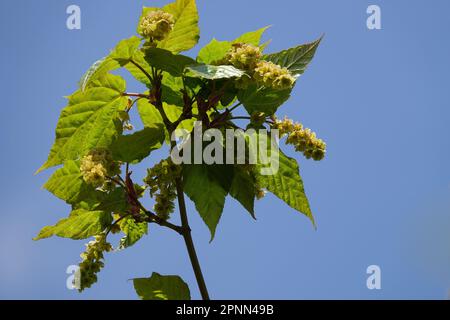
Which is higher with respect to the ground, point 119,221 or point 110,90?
point 110,90

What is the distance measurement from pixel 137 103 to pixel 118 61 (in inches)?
8.4

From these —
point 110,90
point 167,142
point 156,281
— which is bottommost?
point 156,281

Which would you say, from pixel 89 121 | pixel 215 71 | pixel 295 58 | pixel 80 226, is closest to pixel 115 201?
pixel 80 226

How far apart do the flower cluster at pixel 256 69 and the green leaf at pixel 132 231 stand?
2.00ft

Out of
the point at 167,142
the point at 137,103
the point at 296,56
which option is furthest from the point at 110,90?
the point at 296,56

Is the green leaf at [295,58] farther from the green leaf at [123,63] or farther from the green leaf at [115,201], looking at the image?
the green leaf at [115,201]

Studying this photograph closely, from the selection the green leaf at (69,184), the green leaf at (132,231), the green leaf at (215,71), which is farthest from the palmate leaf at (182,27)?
the green leaf at (132,231)

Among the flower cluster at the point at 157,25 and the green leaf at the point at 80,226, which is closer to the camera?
the flower cluster at the point at 157,25

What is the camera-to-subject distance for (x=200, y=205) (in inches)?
83.1

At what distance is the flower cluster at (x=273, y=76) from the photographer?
206 cm

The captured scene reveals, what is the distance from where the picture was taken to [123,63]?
7.29 ft

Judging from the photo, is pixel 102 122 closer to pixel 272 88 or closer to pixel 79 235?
pixel 79 235

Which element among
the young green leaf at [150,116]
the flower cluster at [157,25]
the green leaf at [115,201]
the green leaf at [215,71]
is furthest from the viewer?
the young green leaf at [150,116]

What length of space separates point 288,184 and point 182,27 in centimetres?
59
